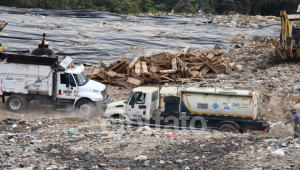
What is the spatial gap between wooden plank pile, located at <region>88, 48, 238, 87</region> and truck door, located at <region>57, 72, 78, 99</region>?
415cm

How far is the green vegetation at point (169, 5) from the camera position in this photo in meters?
37.2

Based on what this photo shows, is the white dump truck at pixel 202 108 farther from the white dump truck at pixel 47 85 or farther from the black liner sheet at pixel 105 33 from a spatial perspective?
the black liner sheet at pixel 105 33

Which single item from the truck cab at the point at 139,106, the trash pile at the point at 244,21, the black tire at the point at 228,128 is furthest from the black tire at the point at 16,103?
the trash pile at the point at 244,21

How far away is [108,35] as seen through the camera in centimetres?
2466

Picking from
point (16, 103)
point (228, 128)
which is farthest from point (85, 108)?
point (228, 128)

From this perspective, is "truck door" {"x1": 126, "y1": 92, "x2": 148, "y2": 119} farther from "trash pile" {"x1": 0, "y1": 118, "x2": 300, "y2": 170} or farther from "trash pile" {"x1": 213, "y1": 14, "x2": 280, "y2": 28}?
"trash pile" {"x1": 213, "y1": 14, "x2": 280, "y2": 28}

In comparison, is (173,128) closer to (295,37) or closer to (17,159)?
(17,159)

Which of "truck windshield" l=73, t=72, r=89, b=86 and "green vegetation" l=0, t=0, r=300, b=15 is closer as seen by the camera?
"truck windshield" l=73, t=72, r=89, b=86

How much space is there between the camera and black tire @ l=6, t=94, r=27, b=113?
1433cm

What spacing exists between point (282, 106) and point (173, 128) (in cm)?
575

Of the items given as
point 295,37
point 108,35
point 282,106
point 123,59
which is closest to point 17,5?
point 108,35

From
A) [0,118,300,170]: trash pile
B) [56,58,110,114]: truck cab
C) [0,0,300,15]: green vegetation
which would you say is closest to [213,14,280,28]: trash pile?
[0,0,300,15]: green vegetation

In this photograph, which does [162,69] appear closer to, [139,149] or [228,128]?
[228,128]

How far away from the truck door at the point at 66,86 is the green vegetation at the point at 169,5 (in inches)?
949
